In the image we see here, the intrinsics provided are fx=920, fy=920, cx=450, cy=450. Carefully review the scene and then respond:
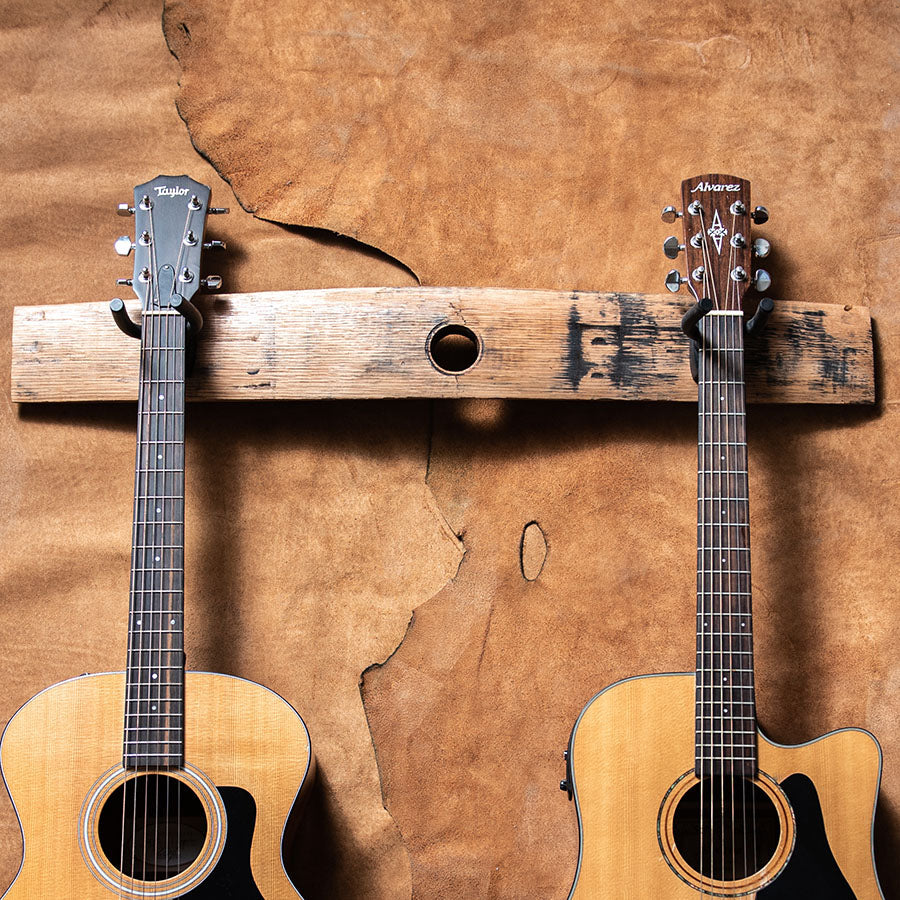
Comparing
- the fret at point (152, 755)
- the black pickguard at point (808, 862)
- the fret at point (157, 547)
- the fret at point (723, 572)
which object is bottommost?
the black pickguard at point (808, 862)

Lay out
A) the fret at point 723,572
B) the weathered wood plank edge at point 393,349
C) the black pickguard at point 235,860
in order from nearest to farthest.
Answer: the black pickguard at point 235,860, the fret at point 723,572, the weathered wood plank edge at point 393,349

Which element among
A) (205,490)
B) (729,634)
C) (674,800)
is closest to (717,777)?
(674,800)

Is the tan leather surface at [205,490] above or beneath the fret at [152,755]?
above

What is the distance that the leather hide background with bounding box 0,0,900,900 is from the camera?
1.47 meters

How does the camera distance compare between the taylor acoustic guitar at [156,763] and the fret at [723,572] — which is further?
the fret at [723,572]

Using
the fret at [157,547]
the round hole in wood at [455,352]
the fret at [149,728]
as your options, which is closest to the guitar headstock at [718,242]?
the round hole in wood at [455,352]

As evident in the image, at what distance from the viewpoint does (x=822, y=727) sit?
4.90 feet

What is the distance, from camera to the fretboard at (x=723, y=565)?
1.26 m

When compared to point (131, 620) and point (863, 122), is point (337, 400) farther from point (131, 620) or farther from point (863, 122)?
point (863, 122)

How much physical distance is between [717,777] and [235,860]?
66 cm

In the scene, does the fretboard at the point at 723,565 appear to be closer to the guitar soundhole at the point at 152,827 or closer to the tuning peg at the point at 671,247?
the tuning peg at the point at 671,247

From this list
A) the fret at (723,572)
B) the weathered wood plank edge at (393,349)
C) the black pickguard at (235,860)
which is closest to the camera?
the black pickguard at (235,860)

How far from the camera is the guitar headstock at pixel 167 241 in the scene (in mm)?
1372

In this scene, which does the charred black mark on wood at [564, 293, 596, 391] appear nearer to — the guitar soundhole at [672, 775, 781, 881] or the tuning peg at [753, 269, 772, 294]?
the tuning peg at [753, 269, 772, 294]
